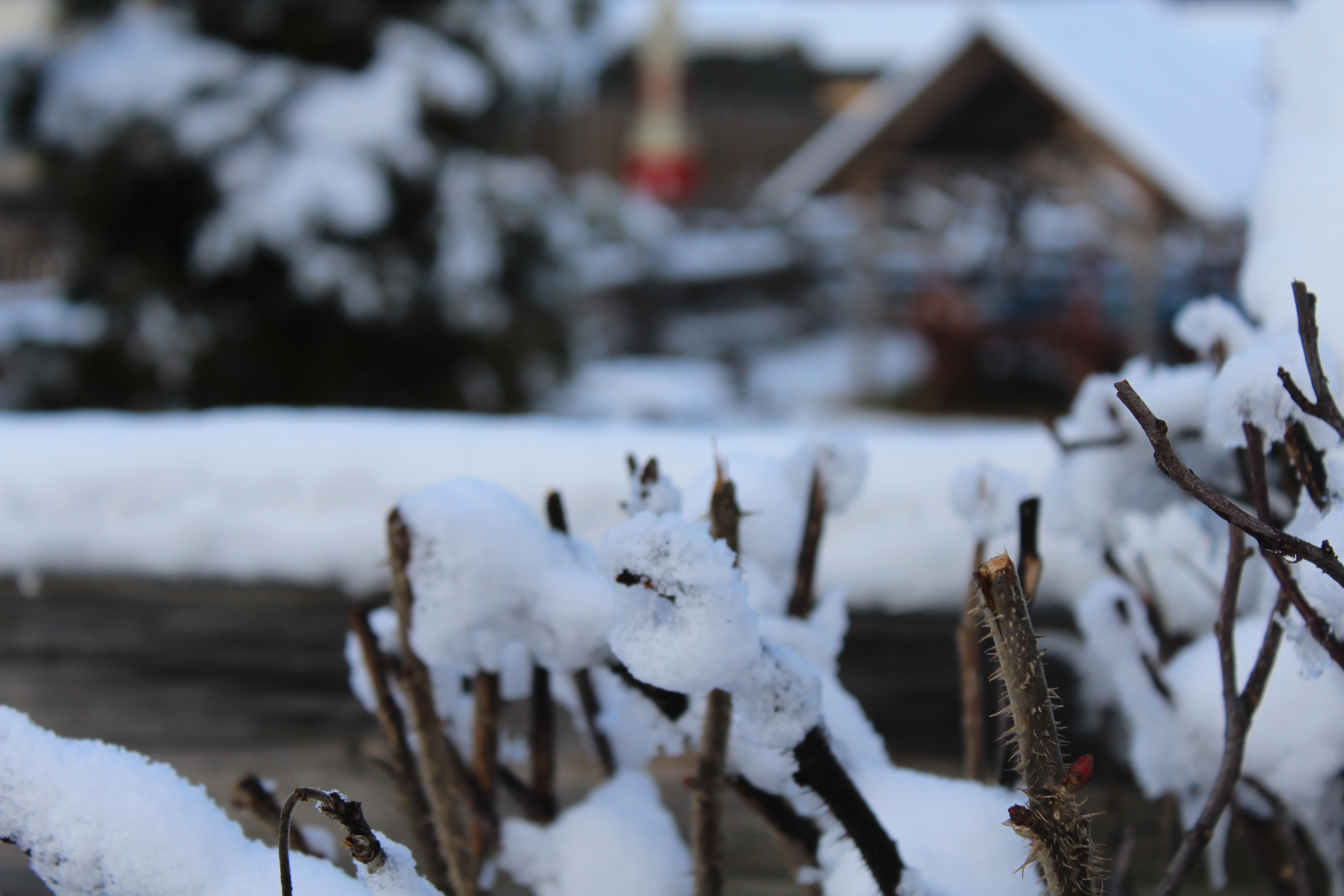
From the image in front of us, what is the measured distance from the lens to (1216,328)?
35.4 inches

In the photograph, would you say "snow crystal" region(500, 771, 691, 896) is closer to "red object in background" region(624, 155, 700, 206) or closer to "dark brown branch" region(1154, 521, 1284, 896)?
"dark brown branch" region(1154, 521, 1284, 896)

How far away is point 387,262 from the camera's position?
5113 millimetres

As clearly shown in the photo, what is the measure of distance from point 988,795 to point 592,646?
0.29 m

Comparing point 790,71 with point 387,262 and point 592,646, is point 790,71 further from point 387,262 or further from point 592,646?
point 592,646

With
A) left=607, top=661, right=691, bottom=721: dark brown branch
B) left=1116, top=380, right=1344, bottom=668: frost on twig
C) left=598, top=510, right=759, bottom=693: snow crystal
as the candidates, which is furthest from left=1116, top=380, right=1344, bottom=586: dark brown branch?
left=607, top=661, right=691, bottom=721: dark brown branch

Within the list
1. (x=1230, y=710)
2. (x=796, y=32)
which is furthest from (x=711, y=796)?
(x=796, y=32)

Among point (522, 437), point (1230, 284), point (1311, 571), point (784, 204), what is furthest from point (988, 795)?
point (1230, 284)

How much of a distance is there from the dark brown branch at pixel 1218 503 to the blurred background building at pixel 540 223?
67 centimetres

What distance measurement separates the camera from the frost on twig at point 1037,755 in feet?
1.77

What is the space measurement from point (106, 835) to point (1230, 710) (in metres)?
0.72

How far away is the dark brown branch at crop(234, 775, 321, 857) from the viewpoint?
0.81 m

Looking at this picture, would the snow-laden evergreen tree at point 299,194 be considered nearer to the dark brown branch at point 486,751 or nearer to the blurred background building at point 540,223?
the blurred background building at point 540,223

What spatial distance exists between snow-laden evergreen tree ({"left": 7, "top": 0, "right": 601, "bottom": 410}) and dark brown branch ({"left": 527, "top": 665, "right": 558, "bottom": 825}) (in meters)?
4.27

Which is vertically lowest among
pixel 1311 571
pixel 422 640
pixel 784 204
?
pixel 422 640
